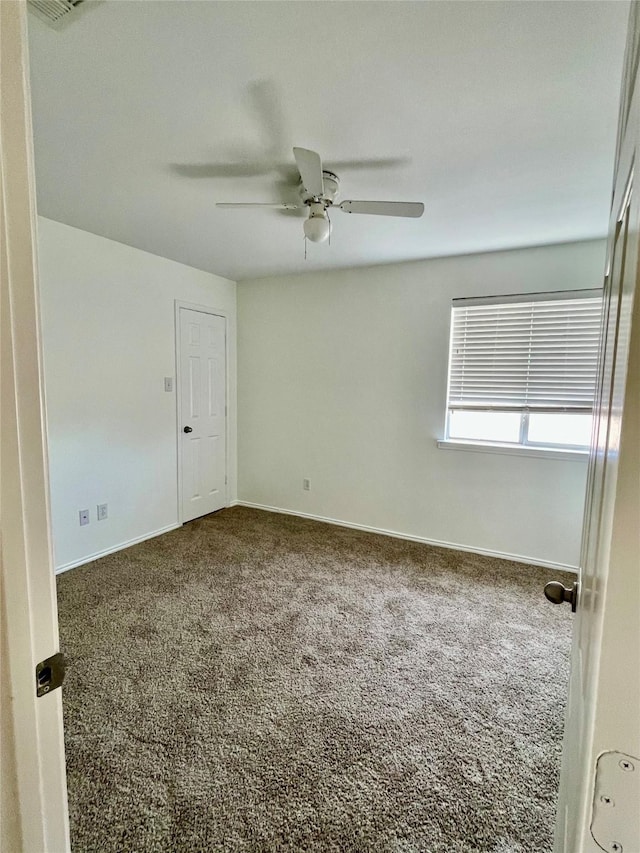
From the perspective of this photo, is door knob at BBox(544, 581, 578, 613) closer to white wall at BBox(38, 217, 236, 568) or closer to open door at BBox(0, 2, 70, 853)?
open door at BBox(0, 2, 70, 853)

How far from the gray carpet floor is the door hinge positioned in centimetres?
111

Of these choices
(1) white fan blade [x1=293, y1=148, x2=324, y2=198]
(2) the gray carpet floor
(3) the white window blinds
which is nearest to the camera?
(2) the gray carpet floor

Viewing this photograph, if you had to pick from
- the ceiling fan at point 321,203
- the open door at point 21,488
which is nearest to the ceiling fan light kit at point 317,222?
the ceiling fan at point 321,203

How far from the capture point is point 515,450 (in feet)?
10.5

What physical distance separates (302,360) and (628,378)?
3.79 metres

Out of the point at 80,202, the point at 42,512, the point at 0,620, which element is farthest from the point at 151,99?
the point at 0,620

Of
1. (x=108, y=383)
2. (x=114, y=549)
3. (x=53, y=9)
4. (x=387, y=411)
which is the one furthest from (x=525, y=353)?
(x=114, y=549)

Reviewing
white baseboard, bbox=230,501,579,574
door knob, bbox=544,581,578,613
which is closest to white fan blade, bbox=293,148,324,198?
door knob, bbox=544,581,578,613

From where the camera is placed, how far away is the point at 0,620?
1.63ft

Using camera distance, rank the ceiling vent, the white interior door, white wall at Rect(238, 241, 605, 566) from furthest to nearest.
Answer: the white interior door, white wall at Rect(238, 241, 605, 566), the ceiling vent

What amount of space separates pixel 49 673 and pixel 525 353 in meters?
3.40

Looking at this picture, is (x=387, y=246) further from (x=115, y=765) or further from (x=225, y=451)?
(x=115, y=765)

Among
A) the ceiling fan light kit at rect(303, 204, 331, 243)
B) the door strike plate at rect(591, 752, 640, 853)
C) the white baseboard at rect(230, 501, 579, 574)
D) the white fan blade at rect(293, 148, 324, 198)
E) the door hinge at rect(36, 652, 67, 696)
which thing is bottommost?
the white baseboard at rect(230, 501, 579, 574)

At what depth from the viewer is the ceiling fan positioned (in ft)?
5.36
